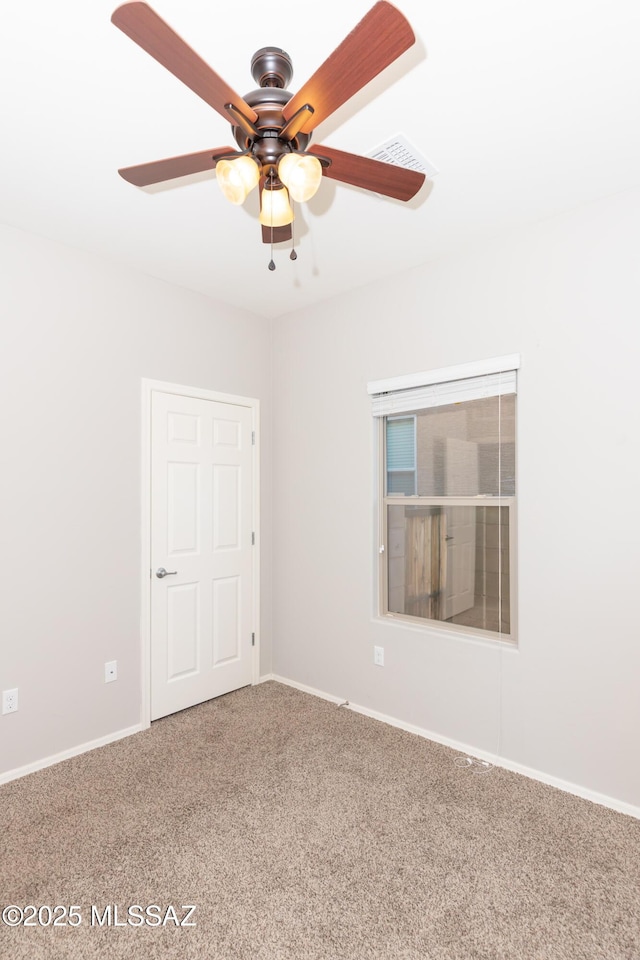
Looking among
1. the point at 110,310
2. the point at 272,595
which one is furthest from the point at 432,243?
the point at 272,595

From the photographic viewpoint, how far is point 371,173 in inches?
61.5

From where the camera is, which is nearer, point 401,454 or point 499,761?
point 499,761

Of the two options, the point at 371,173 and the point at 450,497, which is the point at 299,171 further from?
the point at 450,497

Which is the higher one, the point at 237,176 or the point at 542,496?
the point at 237,176

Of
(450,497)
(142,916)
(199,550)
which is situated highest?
(450,497)

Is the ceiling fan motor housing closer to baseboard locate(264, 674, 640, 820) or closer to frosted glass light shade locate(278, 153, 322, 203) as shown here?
frosted glass light shade locate(278, 153, 322, 203)

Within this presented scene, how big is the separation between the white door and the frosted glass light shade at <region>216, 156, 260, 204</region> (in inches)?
76.2

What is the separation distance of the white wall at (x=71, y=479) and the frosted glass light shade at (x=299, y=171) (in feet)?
6.16

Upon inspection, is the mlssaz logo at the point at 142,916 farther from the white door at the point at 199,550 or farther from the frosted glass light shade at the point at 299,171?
the frosted glass light shade at the point at 299,171

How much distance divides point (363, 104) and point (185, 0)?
65 centimetres

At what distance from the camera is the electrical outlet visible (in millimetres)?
2537

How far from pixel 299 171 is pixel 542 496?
1.85 metres

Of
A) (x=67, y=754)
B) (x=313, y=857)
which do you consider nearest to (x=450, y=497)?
(x=313, y=857)

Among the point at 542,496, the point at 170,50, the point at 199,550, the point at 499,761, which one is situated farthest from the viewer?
the point at 199,550
